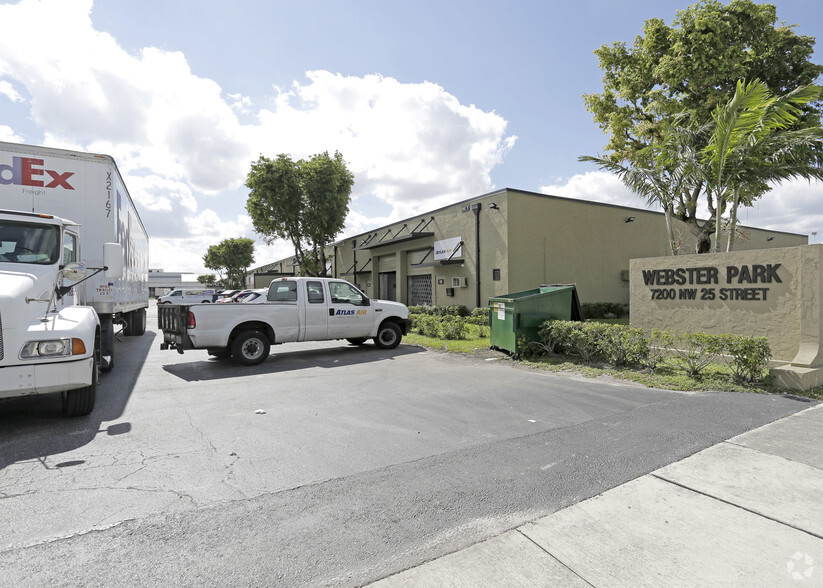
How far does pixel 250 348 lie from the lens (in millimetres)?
9133

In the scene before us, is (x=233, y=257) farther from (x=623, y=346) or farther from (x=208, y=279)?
(x=623, y=346)

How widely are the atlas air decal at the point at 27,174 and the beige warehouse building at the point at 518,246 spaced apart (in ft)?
44.4

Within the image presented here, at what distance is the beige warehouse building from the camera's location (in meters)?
17.0

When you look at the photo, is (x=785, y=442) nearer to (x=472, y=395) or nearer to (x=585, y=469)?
(x=585, y=469)

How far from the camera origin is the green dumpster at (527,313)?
9.40 meters

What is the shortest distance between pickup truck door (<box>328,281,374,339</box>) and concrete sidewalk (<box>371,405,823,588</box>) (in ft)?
25.9

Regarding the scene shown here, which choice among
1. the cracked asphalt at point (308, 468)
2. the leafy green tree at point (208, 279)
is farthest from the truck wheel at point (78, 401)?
the leafy green tree at point (208, 279)

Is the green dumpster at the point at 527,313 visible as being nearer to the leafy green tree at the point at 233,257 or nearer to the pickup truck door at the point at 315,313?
the pickup truck door at the point at 315,313

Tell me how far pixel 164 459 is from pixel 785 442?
609 cm

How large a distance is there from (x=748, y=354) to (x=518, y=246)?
10664mm

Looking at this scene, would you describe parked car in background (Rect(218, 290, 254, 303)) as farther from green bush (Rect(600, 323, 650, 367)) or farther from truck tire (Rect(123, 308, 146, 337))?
green bush (Rect(600, 323, 650, 367))

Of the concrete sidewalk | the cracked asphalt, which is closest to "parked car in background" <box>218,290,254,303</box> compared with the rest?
the cracked asphalt

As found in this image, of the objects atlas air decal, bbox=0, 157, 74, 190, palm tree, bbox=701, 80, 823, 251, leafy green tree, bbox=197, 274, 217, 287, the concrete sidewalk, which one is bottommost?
the concrete sidewalk

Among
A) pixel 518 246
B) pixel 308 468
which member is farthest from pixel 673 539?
pixel 518 246
